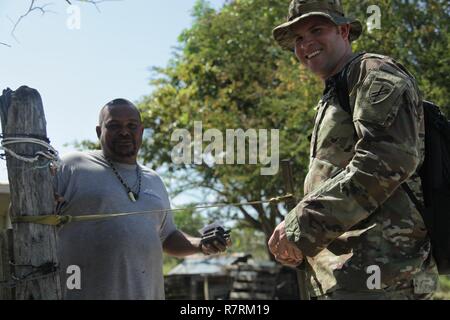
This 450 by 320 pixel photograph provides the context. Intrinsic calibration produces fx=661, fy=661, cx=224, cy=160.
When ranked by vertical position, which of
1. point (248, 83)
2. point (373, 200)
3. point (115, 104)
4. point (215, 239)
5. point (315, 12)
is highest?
point (248, 83)

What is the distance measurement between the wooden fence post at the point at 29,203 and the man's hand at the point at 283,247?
1018 millimetres

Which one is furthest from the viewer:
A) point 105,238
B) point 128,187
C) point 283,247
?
point 128,187

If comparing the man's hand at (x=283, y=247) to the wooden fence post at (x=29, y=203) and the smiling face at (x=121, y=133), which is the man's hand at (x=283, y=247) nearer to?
the wooden fence post at (x=29, y=203)

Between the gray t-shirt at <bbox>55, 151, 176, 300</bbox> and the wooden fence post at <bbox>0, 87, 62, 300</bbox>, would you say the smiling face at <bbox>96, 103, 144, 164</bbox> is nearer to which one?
the gray t-shirt at <bbox>55, 151, 176, 300</bbox>

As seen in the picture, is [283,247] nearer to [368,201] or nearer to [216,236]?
[368,201]

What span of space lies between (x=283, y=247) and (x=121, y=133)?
1.81m

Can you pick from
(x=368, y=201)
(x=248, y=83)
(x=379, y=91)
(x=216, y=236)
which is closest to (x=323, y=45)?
(x=379, y=91)

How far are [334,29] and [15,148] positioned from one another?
5.28 feet

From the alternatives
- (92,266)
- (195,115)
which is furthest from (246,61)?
(92,266)

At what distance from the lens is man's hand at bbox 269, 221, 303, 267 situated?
294 cm

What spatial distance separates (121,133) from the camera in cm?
441

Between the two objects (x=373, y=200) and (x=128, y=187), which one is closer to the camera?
(x=373, y=200)

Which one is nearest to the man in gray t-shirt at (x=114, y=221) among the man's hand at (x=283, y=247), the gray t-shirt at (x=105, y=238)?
the gray t-shirt at (x=105, y=238)
